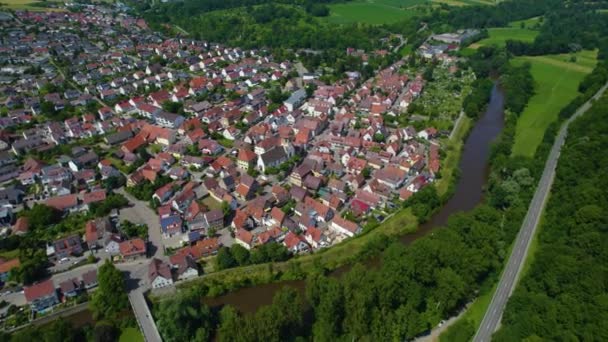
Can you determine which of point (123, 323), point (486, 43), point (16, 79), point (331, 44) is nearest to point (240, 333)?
point (123, 323)

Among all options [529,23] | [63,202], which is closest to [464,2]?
[529,23]

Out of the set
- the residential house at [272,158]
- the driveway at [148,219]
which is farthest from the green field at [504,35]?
the driveway at [148,219]

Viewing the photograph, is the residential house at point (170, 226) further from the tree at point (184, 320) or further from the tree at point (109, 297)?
the tree at point (184, 320)

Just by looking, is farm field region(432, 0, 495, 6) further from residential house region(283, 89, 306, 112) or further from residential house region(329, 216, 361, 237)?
residential house region(329, 216, 361, 237)

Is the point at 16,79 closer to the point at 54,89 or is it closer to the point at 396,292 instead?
the point at 54,89

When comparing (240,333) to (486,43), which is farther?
(486,43)

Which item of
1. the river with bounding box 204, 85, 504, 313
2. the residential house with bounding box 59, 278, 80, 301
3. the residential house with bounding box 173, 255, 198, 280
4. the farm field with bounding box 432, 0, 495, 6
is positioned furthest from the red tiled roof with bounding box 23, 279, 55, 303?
the farm field with bounding box 432, 0, 495, 6

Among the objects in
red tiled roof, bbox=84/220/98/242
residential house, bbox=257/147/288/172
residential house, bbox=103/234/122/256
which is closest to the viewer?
residential house, bbox=103/234/122/256
